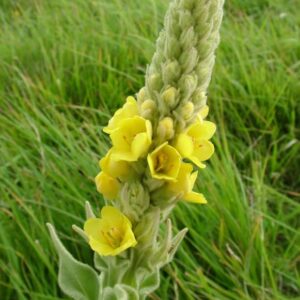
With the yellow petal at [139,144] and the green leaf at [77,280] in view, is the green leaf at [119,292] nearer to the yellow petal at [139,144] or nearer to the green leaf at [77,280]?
→ the green leaf at [77,280]

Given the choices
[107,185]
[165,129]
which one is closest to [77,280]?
[107,185]

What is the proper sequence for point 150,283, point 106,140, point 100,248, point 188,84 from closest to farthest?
1. point 188,84
2. point 100,248
3. point 150,283
4. point 106,140

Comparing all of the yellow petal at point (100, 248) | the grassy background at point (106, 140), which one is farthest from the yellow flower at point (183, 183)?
the grassy background at point (106, 140)

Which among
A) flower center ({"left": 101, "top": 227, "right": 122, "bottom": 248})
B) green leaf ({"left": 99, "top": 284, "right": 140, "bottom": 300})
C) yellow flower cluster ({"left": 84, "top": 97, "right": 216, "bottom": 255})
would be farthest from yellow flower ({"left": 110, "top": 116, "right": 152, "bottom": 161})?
green leaf ({"left": 99, "top": 284, "right": 140, "bottom": 300})

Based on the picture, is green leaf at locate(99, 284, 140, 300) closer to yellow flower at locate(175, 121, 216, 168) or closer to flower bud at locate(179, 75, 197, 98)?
yellow flower at locate(175, 121, 216, 168)

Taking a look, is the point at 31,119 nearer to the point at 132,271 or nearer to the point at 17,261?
the point at 17,261

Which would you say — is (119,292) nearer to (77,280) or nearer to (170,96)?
(77,280)
